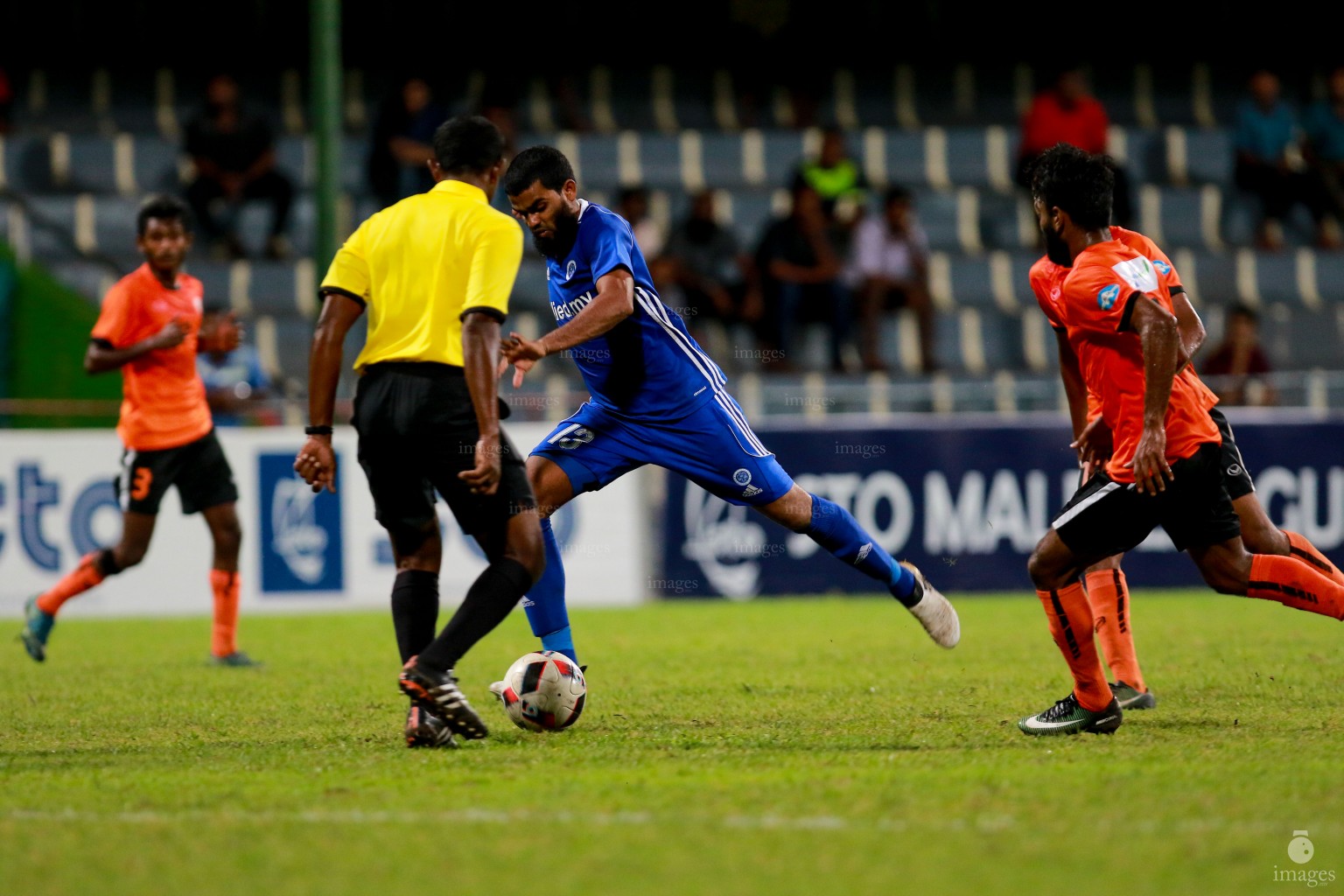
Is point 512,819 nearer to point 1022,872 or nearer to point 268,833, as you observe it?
point 268,833

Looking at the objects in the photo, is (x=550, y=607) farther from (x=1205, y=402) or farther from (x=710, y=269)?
(x=710, y=269)

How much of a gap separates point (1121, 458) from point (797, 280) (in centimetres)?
999

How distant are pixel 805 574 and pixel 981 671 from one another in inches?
200

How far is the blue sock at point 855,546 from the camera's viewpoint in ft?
23.2

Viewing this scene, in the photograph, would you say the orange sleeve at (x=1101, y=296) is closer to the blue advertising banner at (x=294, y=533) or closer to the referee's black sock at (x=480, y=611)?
the referee's black sock at (x=480, y=611)

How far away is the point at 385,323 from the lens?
5969mm

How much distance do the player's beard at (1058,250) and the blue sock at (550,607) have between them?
82.7 inches

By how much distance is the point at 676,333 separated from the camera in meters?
6.98

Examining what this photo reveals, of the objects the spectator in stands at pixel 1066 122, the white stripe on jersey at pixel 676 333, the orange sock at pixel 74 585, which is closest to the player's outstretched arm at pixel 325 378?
the white stripe on jersey at pixel 676 333

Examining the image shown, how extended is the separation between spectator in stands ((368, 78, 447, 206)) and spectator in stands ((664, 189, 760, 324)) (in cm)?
258

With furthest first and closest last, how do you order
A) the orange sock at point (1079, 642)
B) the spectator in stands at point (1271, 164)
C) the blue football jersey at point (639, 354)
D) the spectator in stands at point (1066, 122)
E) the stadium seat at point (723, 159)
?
the stadium seat at point (723, 159) < the spectator in stands at point (1271, 164) < the spectator in stands at point (1066, 122) < the blue football jersey at point (639, 354) < the orange sock at point (1079, 642)

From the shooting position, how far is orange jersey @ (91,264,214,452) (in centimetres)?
927

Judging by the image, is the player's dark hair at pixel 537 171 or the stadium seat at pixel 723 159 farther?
the stadium seat at pixel 723 159

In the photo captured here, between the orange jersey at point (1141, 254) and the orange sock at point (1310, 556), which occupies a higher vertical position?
the orange jersey at point (1141, 254)
